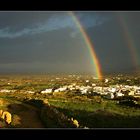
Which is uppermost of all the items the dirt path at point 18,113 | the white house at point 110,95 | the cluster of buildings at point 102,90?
the cluster of buildings at point 102,90

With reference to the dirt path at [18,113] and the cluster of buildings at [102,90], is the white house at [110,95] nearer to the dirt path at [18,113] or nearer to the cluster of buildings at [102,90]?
the cluster of buildings at [102,90]

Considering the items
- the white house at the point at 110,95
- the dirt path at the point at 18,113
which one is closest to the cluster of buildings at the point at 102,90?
the white house at the point at 110,95

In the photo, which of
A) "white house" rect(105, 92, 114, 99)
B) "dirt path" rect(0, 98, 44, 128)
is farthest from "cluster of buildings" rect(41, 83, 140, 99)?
"dirt path" rect(0, 98, 44, 128)

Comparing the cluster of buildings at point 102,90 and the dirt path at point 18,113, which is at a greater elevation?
the cluster of buildings at point 102,90

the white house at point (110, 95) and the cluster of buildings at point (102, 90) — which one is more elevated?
the cluster of buildings at point (102, 90)

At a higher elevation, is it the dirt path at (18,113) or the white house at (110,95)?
the white house at (110,95)

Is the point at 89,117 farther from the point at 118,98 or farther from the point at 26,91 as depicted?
the point at 26,91

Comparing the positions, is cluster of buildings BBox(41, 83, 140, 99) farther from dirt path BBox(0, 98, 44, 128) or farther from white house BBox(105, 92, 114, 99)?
dirt path BBox(0, 98, 44, 128)
